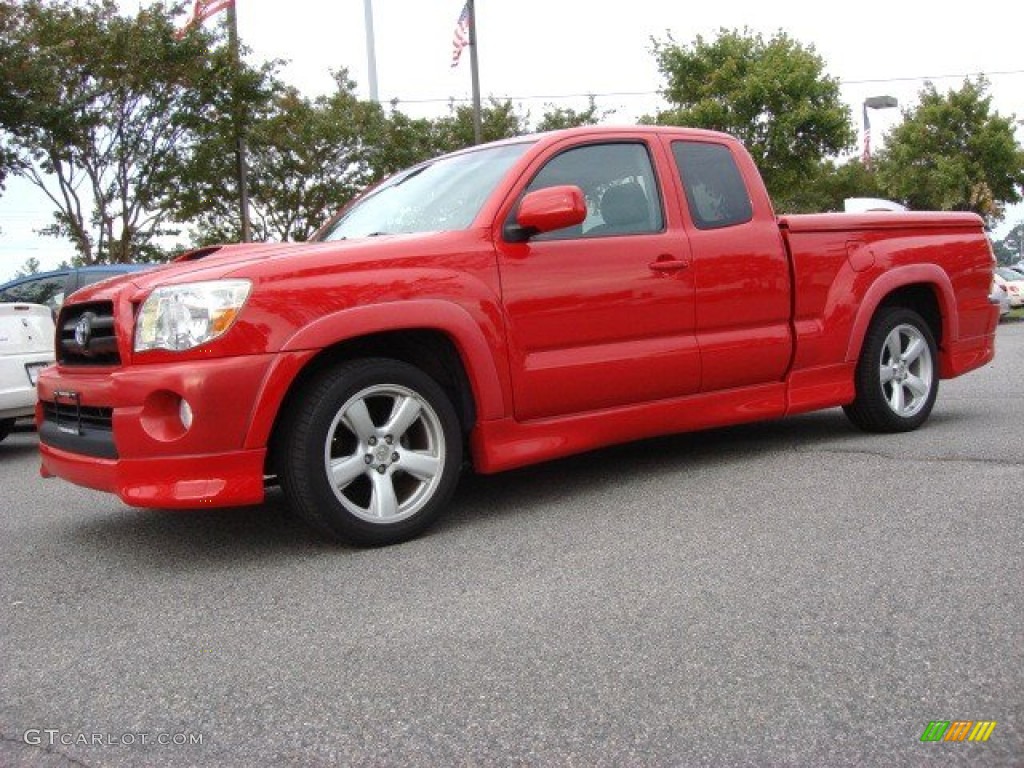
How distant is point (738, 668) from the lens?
279 cm

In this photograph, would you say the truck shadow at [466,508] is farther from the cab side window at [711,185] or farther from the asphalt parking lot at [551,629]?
the cab side window at [711,185]

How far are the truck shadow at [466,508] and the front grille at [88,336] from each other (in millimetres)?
795

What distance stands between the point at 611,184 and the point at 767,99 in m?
25.3

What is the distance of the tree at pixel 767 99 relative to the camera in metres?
28.5

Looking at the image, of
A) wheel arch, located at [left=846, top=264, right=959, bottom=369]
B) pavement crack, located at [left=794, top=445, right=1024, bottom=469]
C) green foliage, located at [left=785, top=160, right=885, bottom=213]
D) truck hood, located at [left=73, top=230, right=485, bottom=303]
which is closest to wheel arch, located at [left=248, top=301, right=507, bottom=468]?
truck hood, located at [left=73, top=230, right=485, bottom=303]

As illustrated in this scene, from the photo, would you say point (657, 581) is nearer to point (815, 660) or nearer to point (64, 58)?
point (815, 660)

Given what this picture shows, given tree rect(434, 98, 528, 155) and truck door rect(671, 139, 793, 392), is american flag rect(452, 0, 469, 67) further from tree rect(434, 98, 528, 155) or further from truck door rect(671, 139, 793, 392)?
truck door rect(671, 139, 793, 392)

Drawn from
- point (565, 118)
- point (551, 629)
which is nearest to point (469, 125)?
point (565, 118)

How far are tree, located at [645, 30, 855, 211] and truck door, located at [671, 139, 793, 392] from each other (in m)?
23.7

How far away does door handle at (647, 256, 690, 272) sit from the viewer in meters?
5.04

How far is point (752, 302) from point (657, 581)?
2269 mm

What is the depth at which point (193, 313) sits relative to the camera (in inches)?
155

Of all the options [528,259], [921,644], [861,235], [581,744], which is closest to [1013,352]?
[861,235]

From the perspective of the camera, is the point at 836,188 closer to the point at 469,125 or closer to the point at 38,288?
the point at 469,125
